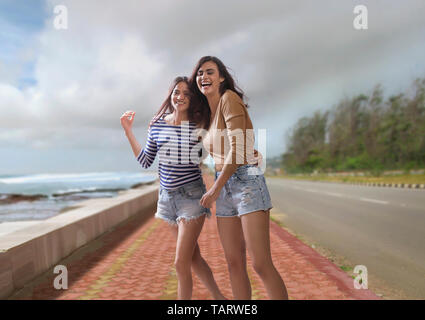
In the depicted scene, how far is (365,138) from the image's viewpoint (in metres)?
44.9

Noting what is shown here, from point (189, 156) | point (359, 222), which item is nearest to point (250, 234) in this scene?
point (189, 156)

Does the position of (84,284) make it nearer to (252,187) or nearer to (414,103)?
(252,187)

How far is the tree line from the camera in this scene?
35438 millimetres

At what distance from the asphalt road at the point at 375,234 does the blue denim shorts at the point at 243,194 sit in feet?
8.14

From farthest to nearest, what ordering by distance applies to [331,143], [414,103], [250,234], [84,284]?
[331,143]
[414,103]
[84,284]
[250,234]

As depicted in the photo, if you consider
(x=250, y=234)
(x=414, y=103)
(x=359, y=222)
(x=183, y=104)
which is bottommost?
(x=359, y=222)

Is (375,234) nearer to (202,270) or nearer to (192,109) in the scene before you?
(202,270)

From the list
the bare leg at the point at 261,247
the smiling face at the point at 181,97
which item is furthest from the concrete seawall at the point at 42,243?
the bare leg at the point at 261,247

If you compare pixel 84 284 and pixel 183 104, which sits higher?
pixel 183 104

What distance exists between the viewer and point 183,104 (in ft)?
8.28

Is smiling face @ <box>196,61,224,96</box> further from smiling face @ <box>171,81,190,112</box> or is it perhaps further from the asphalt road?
the asphalt road

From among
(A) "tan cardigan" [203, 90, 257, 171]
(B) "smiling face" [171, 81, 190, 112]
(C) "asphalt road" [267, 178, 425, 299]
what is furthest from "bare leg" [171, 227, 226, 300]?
(C) "asphalt road" [267, 178, 425, 299]

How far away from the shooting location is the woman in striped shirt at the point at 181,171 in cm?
246
